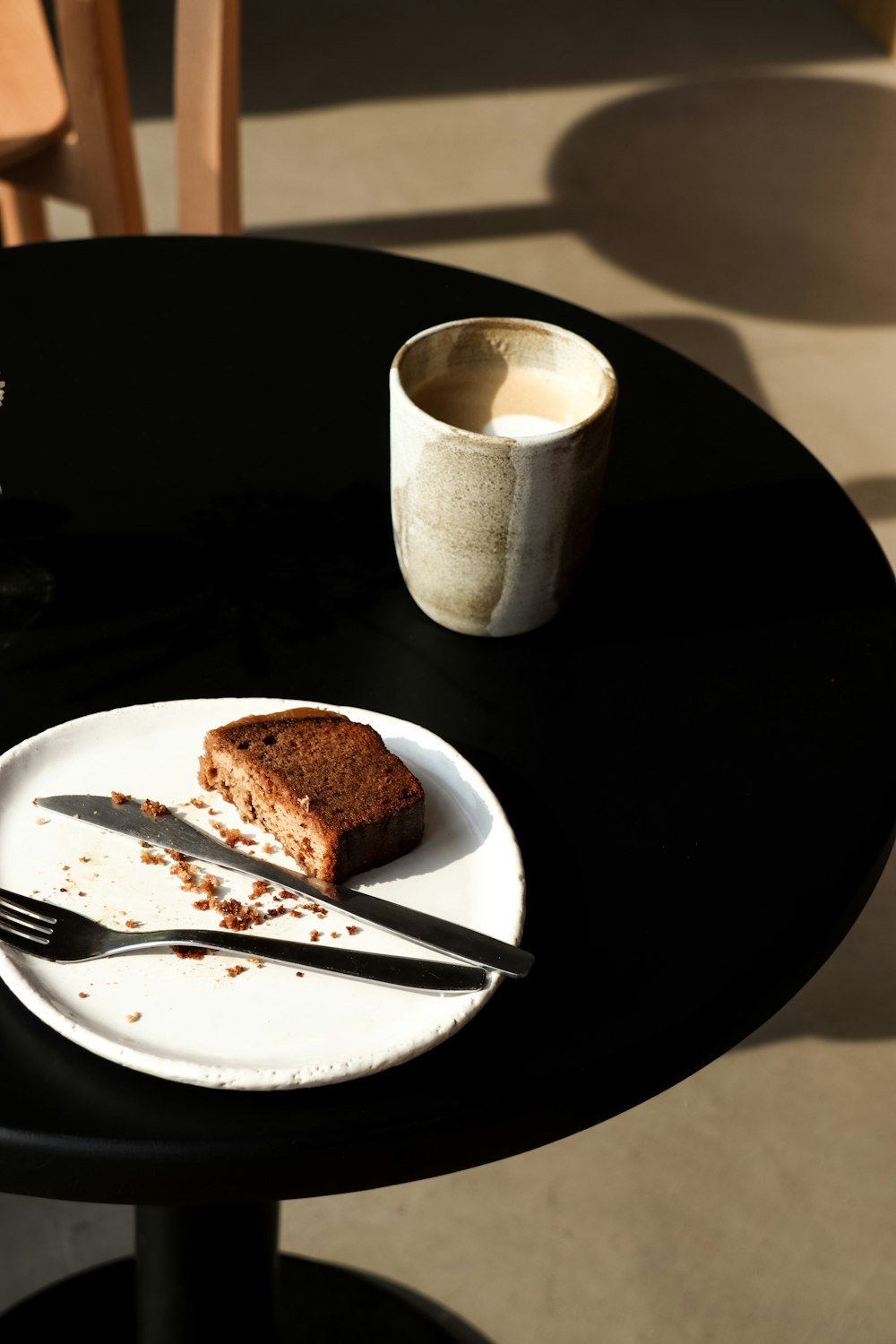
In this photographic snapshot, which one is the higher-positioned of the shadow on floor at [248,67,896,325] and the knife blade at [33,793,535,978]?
the knife blade at [33,793,535,978]

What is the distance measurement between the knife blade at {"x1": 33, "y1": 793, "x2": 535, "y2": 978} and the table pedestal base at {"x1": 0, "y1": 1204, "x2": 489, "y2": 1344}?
1.32 ft

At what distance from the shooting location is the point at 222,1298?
40.8 inches

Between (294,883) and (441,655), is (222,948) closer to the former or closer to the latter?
(294,883)

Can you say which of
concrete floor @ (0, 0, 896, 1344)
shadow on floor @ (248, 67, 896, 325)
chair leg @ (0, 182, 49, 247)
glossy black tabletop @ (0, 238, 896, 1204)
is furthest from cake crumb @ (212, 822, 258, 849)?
shadow on floor @ (248, 67, 896, 325)

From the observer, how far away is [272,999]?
616 millimetres

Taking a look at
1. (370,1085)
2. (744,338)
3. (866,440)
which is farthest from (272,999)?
A: (744,338)

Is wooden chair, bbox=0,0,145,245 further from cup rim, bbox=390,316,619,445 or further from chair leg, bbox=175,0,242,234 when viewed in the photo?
cup rim, bbox=390,316,619,445

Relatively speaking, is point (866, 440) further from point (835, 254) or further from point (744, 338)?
point (835, 254)

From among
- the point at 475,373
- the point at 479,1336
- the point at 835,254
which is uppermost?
the point at 475,373

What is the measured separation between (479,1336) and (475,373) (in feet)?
2.99

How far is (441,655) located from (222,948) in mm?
281

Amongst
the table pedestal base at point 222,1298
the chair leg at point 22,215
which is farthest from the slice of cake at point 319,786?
the chair leg at point 22,215

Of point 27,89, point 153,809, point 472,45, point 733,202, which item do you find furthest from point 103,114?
point 472,45

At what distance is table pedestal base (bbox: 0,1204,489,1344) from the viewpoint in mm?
1003
